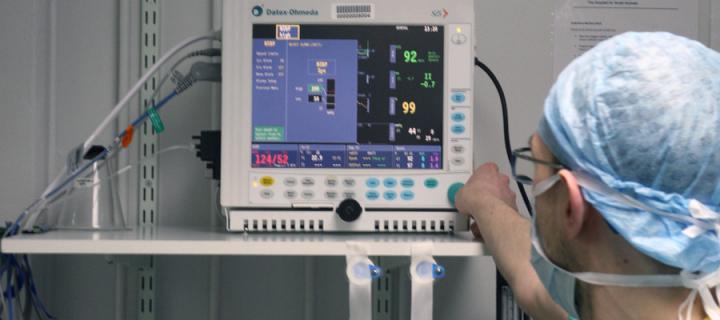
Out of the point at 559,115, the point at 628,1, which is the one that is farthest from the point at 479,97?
the point at 559,115

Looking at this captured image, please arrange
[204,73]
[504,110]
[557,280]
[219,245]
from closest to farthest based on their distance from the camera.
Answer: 1. [557,280]
2. [219,245]
3. [204,73]
4. [504,110]

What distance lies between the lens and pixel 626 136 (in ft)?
2.14

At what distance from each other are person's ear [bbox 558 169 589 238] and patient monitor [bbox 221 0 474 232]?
0.38 m

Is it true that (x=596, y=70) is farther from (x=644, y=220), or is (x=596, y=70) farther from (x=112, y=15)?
(x=112, y=15)

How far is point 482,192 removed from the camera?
41.3 inches

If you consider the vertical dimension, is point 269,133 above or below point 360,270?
above

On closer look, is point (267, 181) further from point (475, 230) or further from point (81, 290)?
point (81, 290)

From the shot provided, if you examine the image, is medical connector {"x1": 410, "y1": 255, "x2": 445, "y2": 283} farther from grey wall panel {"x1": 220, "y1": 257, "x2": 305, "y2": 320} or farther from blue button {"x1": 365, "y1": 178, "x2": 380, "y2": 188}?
grey wall panel {"x1": 220, "y1": 257, "x2": 305, "y2": 320}

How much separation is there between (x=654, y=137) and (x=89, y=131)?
1.08 m

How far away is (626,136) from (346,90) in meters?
0.52

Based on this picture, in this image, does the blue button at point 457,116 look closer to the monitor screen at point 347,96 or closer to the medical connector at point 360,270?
the monitor screen at point 347,96

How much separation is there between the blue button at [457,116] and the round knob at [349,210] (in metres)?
0.20

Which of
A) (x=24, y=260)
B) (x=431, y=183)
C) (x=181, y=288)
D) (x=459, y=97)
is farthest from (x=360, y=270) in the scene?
(x=24, y=260)

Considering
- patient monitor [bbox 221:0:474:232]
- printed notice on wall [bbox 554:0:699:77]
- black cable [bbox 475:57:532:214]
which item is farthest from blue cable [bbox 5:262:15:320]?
printed notice on wall [bbox 554:0:699:77]
